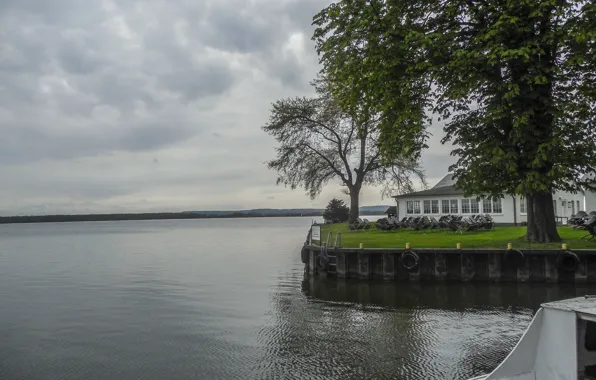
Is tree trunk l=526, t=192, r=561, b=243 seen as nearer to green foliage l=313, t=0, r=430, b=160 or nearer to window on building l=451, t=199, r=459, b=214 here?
green foliage l=313, t=0, r=430, b=160

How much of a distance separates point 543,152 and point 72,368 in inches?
671

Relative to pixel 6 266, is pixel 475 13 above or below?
above

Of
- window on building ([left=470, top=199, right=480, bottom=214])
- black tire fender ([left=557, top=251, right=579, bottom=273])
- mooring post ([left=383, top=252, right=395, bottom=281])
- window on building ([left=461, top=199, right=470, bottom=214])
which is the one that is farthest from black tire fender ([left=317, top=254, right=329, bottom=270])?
window on building ([left=461, top=199, right=470, bottom=214])

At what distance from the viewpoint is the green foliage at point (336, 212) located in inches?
2618

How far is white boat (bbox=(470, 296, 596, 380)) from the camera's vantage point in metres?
5.21

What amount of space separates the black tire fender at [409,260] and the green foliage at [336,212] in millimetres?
46603

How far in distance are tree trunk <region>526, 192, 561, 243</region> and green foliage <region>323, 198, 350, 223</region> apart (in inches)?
1777

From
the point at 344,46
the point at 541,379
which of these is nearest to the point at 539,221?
the point at 344,46

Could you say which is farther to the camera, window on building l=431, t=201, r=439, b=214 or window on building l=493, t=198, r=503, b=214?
window on building l=431, t=201, r=439, b=214

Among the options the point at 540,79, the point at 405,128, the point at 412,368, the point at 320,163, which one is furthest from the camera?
the point at 320,163

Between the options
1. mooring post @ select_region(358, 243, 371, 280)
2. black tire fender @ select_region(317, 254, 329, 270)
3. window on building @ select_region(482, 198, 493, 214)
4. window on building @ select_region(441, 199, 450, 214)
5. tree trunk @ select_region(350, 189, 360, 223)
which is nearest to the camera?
mooring post @ select_region(358, 243, 371, 280)

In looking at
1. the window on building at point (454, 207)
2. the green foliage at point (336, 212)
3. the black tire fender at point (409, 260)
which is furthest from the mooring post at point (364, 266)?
the green foliage at point (336, 212)

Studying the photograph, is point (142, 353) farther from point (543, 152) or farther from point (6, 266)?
point (6, 266)

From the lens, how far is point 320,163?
49156 mm
